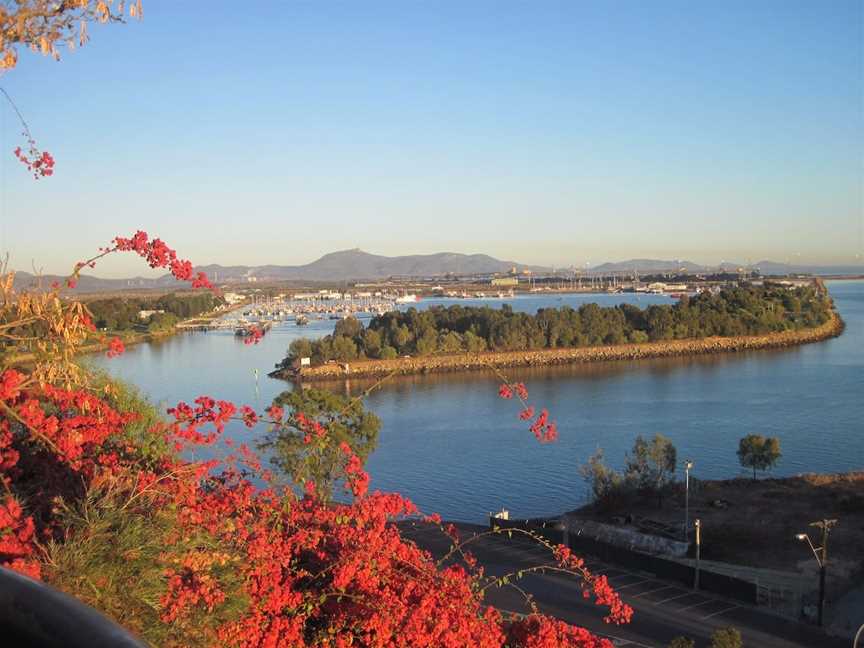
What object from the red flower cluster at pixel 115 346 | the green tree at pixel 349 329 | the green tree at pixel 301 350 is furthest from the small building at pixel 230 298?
the green tree at pixel 349 329

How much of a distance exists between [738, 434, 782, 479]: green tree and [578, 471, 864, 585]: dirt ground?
519 mm

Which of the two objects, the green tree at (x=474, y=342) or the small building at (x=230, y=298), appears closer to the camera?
the small building at (x=230, y=298)

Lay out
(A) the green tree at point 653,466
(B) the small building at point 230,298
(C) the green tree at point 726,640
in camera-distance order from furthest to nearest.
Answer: (A) the green tree at point 653,466
(C) the green tree at point 726,640
(B) the small building at point 230,298

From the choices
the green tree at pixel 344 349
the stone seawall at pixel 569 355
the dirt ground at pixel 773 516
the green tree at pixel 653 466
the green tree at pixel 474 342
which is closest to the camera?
the dirt ground at pixel 773 516

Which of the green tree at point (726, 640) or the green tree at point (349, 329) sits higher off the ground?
the green tree at point (349, 329)

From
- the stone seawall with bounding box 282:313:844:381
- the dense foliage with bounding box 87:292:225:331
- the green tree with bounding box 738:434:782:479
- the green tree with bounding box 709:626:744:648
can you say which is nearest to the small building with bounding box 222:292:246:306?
the dense foliage with bounding box 87:292:225:331

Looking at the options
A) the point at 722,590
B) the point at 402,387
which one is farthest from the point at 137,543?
the point at 402,387

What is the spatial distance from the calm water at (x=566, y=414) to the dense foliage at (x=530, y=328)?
2.24 metres

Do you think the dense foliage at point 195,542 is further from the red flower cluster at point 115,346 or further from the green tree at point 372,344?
the green tree at point 372,344

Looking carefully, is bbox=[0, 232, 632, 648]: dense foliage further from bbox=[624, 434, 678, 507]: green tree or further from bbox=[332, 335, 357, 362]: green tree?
bbox=[332, 335, 357, 362]: green tree

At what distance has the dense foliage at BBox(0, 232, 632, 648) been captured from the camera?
137cm

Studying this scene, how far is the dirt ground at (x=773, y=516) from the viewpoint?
753 centimetres

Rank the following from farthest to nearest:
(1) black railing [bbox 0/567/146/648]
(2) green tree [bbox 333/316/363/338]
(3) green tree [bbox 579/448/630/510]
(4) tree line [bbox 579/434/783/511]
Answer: (2) green tree [bbox 333/316/363/338]
(4) tree line [bbox 579/434/783/511]
(3) green tree [bbox 579/448/630/510]
(1) black railing [bbox 0/567/146/648]

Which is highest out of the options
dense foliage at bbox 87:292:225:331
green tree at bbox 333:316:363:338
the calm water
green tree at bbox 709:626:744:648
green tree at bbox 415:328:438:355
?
dense foliage at bbox 87:292:225:331
